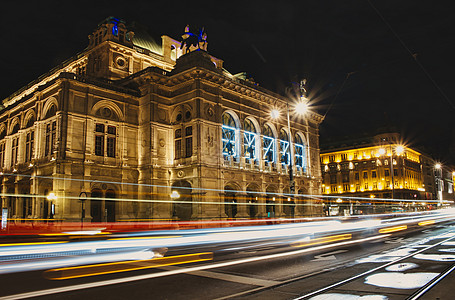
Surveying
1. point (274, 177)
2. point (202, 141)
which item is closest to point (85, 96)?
point (202, 141)

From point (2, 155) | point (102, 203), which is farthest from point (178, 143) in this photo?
point (2, 155)

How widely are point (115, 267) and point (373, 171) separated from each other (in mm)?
88466

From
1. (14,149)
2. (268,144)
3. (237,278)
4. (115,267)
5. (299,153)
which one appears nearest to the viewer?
(237,278)

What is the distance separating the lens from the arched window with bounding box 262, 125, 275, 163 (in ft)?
157

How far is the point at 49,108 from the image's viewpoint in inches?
1523

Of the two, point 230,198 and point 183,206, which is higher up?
point 230,198

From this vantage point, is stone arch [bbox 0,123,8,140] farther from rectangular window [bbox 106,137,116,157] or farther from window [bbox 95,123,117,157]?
rectangular window [bbox 106,137,116,157]

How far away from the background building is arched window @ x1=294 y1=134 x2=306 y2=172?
34.2m

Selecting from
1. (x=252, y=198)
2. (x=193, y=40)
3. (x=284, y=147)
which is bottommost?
(x=252, y=198)

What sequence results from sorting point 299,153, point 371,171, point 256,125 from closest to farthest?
point 256,125 < point 299,153 < point 371,171

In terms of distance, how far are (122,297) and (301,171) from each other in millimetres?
47346

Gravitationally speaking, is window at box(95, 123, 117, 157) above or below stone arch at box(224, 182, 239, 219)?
above

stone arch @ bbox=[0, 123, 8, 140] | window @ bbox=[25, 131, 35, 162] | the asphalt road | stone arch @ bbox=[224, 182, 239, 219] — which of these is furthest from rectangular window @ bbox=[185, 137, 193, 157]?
stone arch @ bbox=[0, 123, 8, 140]

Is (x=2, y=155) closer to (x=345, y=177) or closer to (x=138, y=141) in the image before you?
(x=138, y=141)
